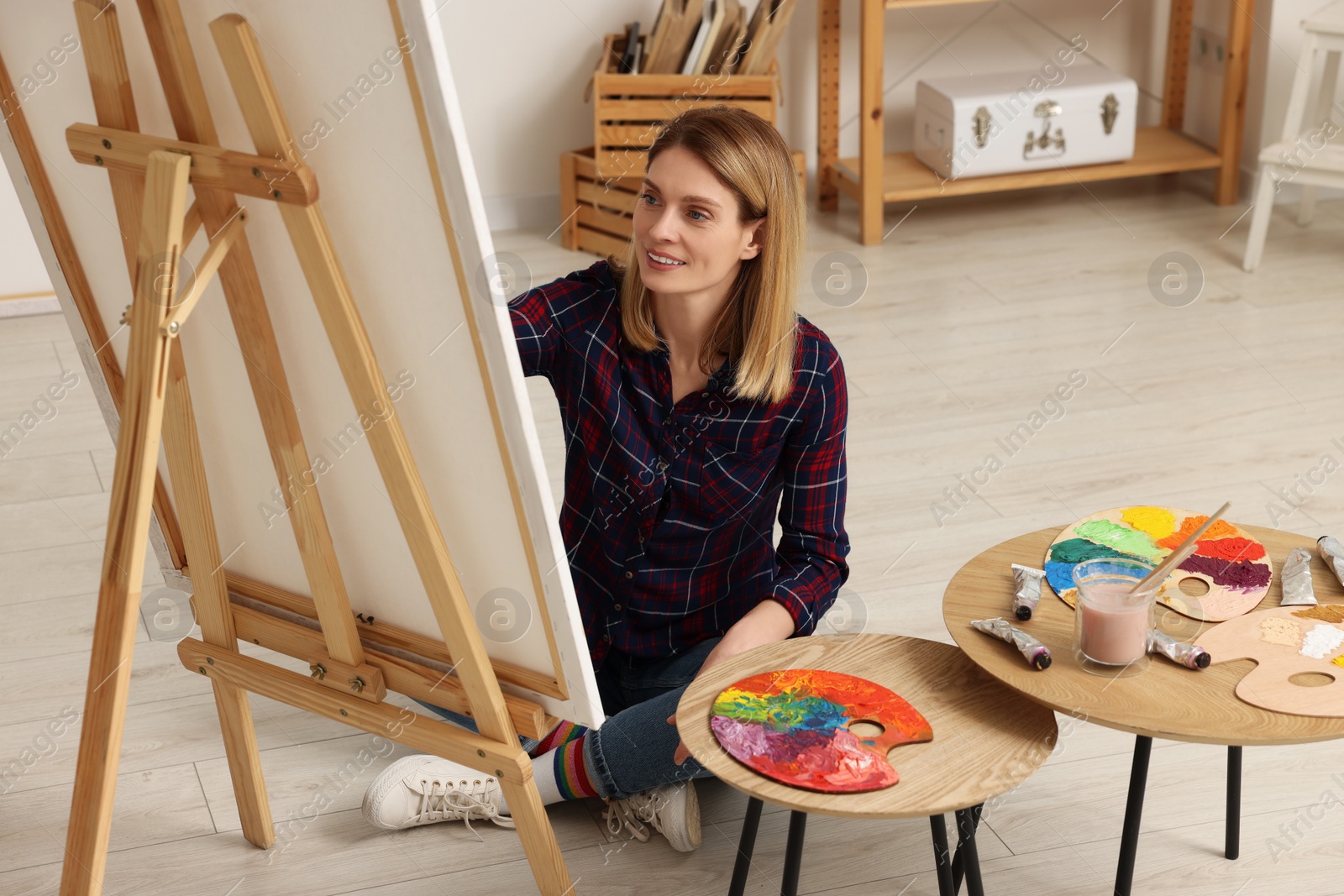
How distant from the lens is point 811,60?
13.3ft

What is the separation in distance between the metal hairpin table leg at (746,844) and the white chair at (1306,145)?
2591mm

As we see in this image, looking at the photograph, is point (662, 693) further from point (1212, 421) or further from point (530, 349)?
point (1212, 421)

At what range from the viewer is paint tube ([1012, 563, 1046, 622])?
1.34 metres

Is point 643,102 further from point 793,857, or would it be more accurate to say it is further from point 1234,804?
point 793,857

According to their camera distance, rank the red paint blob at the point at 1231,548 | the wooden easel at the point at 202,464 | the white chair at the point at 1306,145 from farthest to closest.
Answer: the white chair at the point at 1306,145 → the red paint blob at the point at 1231,548 → the wooden easel at the point at 202,464

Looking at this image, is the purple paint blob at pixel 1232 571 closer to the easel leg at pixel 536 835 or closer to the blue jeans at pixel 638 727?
the blue jeans at pixel 638 727

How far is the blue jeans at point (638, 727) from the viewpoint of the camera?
63.9 inches

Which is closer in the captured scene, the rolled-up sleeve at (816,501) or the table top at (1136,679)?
the table top at (1136,679)

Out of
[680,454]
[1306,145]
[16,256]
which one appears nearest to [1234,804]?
[680,454]

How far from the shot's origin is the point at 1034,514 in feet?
7.99

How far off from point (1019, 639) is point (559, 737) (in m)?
0.69

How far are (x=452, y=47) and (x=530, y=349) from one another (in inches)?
98.2

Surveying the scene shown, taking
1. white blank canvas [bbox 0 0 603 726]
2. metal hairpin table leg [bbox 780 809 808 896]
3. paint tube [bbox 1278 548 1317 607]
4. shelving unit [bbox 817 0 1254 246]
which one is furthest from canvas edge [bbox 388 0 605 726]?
shelving unit [bbox 817 0 1254 246]

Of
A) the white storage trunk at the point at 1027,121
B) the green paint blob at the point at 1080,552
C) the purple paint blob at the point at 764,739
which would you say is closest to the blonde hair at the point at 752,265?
the green paint blob at the point at 1080,552
